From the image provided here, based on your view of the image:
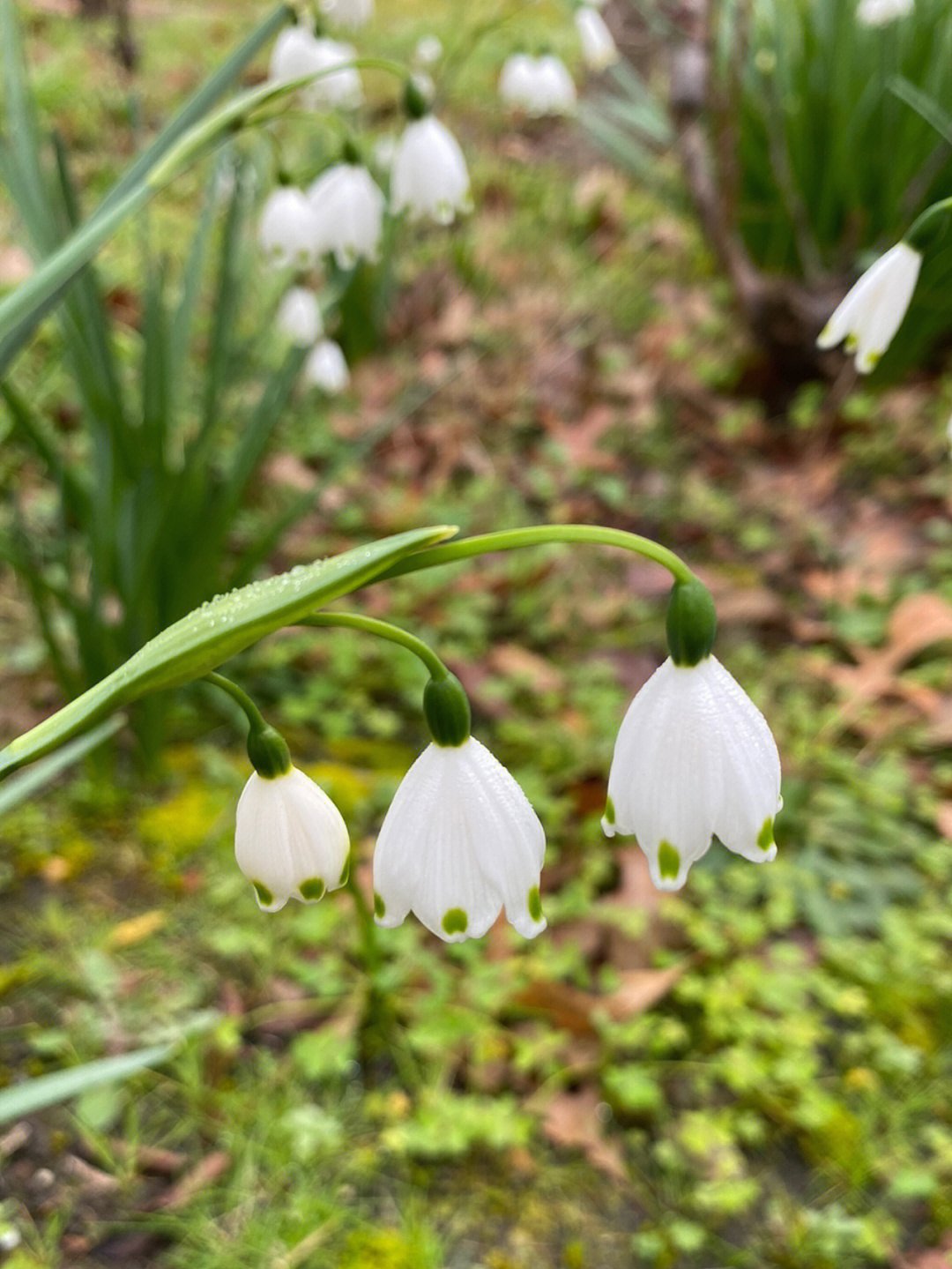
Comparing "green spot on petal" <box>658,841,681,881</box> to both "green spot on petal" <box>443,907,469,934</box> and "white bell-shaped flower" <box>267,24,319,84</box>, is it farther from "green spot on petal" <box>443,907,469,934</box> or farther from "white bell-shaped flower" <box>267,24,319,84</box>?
"white bell-shaped flower" <box>267,24,319,84</box>

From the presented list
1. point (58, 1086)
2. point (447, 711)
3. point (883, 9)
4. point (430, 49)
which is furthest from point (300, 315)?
point (430, 49)

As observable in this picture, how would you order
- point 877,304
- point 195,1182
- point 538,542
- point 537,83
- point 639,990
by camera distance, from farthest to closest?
1. point 537,83
2. point 639,990
3. point 195,1182
4. point 877,304
5. point 538,542

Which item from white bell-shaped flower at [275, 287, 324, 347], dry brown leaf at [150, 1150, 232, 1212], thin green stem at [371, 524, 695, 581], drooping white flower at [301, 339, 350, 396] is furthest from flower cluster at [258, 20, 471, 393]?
dry brown leaf at [150, 1150, 232, 1212]

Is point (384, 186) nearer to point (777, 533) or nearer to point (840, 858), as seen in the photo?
point (777, 533)

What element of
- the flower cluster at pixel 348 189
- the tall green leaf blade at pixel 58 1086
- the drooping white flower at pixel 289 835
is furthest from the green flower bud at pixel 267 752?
the flower cluster at pixel 348 189

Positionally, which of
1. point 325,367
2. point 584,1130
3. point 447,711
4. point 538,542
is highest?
point 538,542

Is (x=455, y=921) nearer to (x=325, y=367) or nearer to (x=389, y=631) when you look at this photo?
(x=389, y=631)
